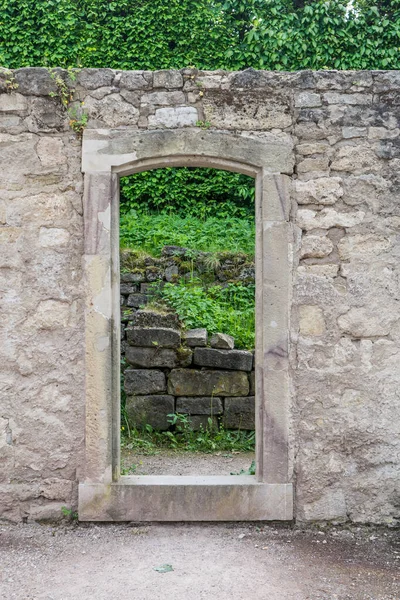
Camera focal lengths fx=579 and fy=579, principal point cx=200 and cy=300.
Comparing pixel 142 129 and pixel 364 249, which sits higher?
pixel 142 129

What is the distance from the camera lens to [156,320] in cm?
642

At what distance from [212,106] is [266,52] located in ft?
19.0

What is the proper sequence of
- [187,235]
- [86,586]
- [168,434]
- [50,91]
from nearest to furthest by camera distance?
1. [86,586]
2. [50,91]
3. [168,434]
4. [187,235]

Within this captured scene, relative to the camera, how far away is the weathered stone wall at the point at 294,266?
3840 millimetres

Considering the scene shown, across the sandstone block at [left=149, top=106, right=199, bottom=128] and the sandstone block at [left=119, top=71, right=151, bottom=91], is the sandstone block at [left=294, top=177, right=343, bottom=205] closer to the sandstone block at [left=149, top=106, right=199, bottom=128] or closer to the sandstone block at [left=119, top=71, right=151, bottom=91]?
the sandstone block at [left=149, top=106, right=199, bottom=128]

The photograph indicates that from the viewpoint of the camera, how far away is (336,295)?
389 centimetres

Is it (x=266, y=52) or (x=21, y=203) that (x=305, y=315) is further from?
(x=266, y=52)

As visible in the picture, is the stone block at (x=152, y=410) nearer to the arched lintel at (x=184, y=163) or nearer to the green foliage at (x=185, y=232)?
the green foliage at (x=185, y=232)

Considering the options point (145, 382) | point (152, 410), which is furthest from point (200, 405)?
point (145, 382)

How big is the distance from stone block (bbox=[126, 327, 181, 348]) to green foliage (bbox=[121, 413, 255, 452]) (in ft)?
2.50

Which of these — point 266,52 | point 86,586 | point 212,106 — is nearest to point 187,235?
point 266,52

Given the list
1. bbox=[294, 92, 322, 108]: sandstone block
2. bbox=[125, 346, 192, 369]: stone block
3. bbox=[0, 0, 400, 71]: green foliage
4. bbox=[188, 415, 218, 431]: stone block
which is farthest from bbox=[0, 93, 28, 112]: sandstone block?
bbox=[0, 0, 400, 71]: green foliage

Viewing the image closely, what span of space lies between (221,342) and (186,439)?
1.09m

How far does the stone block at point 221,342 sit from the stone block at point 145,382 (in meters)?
0.65
